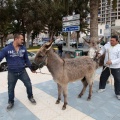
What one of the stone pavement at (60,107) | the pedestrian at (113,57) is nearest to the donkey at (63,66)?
the stone pavement at (60,107)

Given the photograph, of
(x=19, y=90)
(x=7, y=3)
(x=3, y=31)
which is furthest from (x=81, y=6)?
(x=19, y=90)

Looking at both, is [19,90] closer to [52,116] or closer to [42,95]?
[42,95]

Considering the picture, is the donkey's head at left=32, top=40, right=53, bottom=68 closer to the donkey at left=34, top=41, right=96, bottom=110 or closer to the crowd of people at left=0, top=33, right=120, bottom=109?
the donkey at left=34, top=41, right=96, bottom=110

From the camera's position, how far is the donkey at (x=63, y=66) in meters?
3.96

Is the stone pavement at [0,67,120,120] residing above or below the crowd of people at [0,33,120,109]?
below

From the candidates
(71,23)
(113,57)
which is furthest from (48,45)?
(71,23)

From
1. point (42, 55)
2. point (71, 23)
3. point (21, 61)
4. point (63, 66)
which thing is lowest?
point (63, 66)

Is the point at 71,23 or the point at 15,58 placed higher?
the point at 71,23

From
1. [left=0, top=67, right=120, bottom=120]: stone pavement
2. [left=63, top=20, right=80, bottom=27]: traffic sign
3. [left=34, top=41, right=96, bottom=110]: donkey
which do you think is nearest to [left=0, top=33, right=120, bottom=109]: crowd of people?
[left=0, top=67, right=120, bottom=120]: stone pavement

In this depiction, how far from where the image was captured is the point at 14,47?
412 centimetres

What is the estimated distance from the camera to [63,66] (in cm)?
427

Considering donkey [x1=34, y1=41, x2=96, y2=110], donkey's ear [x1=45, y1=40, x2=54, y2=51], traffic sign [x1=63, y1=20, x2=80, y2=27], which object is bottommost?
donkey [x1=34, y1=41, x2=96, y2=110]

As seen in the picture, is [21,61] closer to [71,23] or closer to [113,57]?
[113,57]

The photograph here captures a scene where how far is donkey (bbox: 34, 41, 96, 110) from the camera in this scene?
13.0ft
